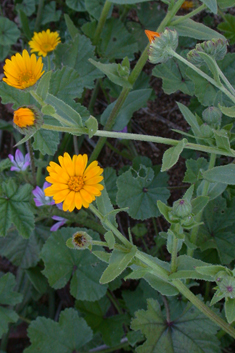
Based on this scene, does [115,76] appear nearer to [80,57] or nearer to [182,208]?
[80,57]

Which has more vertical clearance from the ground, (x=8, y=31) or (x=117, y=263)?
(x=8, y=31)

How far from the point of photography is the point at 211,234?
2.09m

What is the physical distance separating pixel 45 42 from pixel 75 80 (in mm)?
678

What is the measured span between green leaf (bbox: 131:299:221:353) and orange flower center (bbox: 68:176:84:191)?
2.57 ft

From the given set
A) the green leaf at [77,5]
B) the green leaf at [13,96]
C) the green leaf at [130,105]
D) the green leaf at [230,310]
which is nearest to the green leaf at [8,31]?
the green leaf at [77,5]

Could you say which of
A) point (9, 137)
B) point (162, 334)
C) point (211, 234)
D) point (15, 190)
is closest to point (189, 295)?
point (162, 334)

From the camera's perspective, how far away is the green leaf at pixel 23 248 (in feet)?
8.06

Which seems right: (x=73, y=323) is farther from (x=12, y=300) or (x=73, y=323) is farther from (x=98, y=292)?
(x=12, y=300)

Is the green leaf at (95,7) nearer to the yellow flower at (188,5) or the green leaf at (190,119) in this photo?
the yellow flower at (188,5)

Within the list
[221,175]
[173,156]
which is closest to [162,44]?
[173,156]

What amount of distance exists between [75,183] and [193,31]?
0.98 metres

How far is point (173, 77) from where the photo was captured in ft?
7.28

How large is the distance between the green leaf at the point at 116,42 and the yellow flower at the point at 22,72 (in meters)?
1.12

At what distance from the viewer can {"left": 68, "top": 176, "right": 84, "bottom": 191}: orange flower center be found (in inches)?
59.2
